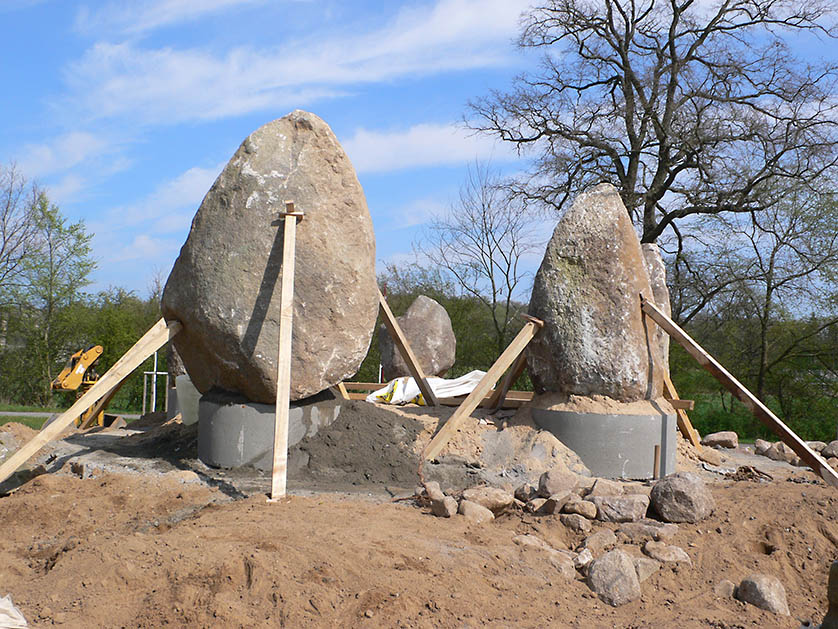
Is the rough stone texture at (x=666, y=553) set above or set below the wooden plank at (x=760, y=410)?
below

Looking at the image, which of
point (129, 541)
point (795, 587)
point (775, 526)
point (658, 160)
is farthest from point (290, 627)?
point (658, 160)

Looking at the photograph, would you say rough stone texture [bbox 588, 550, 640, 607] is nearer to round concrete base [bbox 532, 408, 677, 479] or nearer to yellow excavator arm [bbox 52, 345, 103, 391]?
round concrete base [bbox 532, 408, 677, 479]

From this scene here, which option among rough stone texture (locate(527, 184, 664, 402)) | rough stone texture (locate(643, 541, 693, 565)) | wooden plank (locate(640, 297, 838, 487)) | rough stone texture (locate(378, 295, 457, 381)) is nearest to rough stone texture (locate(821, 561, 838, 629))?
rough stone texture (locate(643, 541, 693, 565))

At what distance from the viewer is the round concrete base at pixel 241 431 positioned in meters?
6.45

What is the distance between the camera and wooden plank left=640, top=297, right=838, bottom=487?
21.0 feet

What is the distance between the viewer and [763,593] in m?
3.91

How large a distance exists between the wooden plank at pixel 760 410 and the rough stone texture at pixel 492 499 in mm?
2727

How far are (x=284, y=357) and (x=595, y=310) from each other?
3.16 m

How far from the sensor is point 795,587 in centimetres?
439

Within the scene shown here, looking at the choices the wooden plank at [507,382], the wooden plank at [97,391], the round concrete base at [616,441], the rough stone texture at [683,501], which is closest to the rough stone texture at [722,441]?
the round concrete base at [616,441]

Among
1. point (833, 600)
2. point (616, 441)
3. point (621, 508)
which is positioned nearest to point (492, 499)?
point (621, 508)

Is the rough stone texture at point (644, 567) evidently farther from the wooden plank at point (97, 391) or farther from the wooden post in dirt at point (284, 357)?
the wooden plank at point (97, 391)

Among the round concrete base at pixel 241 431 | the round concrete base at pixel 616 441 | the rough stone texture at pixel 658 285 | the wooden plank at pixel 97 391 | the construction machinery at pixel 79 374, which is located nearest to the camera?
the wooden plank at pixel 97 391

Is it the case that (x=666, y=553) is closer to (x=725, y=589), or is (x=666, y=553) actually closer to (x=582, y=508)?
(x=725, y=589)
